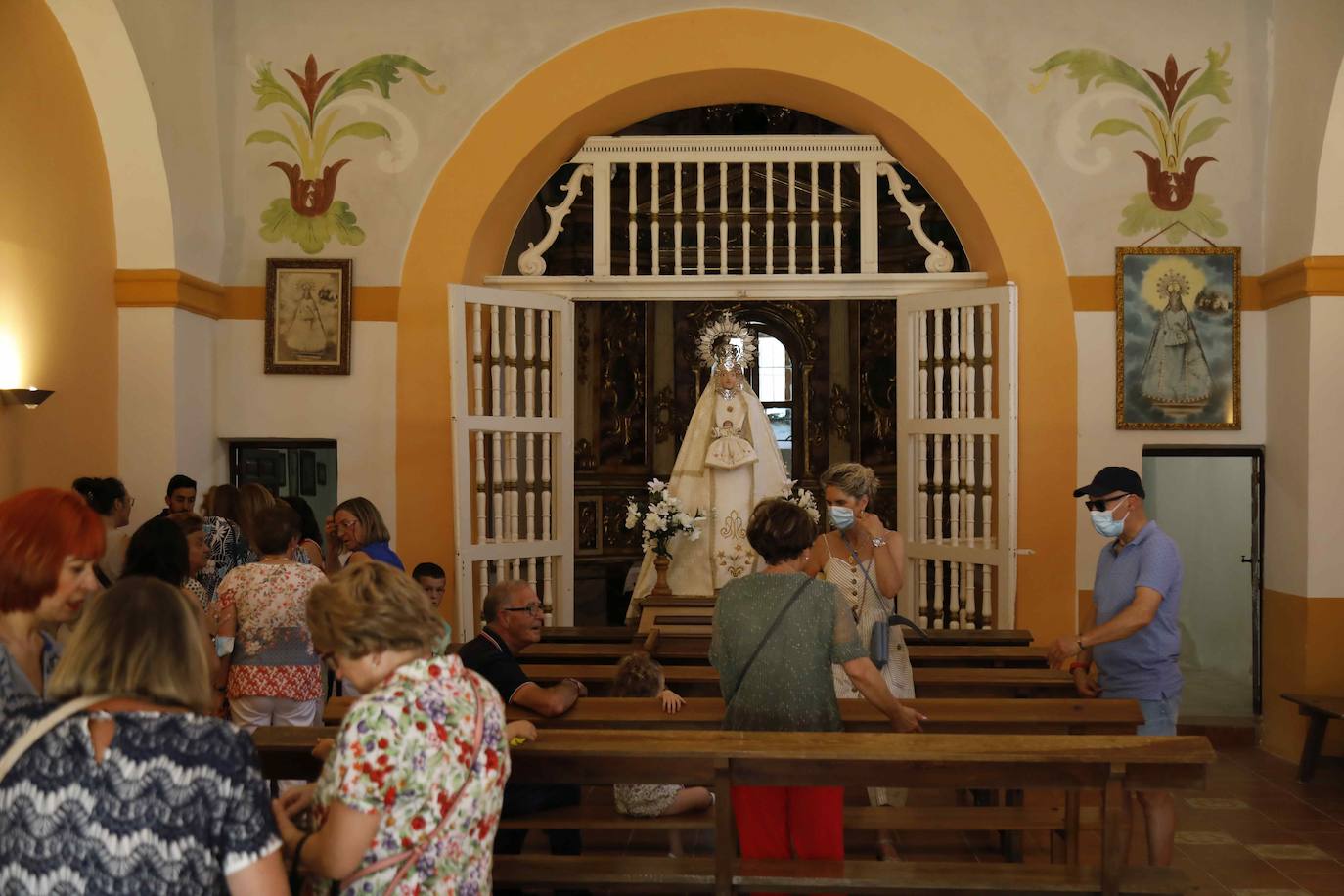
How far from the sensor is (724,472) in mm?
9375

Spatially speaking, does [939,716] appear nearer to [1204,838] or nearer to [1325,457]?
[1204,838]

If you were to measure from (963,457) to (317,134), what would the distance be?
4831mm

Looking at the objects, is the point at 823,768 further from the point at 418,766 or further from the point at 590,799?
the point at 590,799

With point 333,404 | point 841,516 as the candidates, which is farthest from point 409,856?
point 333,404

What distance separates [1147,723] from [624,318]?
10102 millimetres

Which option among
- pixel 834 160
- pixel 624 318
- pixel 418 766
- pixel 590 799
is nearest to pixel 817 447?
pixel 624 318

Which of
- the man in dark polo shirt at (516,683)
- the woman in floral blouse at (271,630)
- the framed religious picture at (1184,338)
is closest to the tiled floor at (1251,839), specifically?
the man in dark polo shirt at (516,683)

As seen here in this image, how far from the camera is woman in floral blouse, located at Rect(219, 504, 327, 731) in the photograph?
484 centimetres

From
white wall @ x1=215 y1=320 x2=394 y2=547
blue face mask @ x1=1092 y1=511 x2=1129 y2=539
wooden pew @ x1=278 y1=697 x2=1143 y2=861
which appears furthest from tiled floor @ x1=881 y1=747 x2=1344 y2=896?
white wall @ x1=215 y1=320 x2=394 y2=547

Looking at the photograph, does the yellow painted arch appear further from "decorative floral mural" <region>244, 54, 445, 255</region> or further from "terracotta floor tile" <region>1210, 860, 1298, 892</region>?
"terracotta floor tile" <region>1210, 860, 1298, 892</region>

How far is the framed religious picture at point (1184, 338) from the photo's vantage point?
839 centimetres

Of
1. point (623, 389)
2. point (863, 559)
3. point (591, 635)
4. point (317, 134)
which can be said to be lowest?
point (591, 635)

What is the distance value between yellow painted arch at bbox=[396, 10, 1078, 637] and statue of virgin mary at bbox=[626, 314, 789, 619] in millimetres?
1795

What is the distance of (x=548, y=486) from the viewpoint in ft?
29.4
